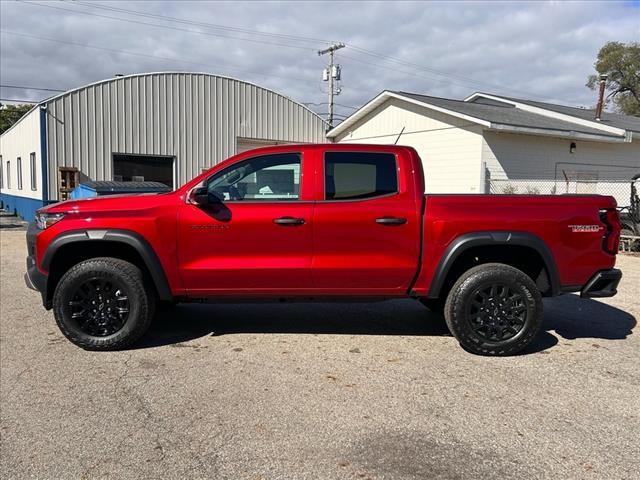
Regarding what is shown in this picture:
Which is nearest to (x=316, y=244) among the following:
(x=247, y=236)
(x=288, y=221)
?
(x=288, y=221)

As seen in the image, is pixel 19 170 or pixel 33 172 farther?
pixel 19 170

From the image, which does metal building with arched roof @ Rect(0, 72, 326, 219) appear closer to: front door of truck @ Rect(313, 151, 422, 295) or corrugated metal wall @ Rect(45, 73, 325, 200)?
corrugated metal wall @ Rect(45, 73, 325, 200)

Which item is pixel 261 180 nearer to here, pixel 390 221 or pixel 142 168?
pixel 390 221

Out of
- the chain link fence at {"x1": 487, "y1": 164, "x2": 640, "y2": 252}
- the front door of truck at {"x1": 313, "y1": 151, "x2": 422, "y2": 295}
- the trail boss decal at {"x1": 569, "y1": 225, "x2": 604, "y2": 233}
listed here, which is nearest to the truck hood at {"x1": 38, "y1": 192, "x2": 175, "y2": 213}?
the front door of truck at {"x1": 313, "y1": 151, "x2": 422, "y2": 295}

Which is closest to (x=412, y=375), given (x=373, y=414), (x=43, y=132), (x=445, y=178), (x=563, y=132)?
(x=373, y=414)

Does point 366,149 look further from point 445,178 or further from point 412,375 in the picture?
point 445,178

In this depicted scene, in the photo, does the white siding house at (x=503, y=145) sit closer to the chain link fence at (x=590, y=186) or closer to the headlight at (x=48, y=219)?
the chain link fence at (x=590, y=186)

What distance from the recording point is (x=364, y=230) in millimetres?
4965

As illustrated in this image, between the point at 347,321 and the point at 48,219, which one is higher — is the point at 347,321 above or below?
below

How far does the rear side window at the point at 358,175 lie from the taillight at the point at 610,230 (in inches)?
77.7

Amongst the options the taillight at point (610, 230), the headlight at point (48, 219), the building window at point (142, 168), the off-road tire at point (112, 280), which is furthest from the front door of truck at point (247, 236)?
the building window at point (142, 168)

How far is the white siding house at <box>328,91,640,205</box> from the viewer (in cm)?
1617

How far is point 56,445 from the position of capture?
334 cm

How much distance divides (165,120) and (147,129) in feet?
2.41
